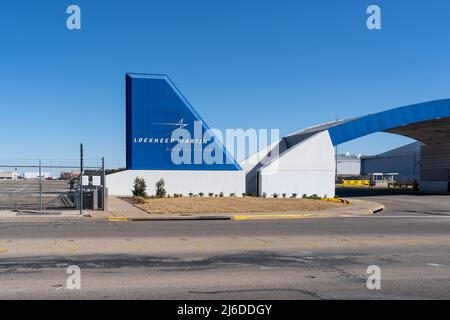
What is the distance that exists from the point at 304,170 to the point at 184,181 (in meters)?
8.64

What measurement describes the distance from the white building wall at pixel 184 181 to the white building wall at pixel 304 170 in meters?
2.39

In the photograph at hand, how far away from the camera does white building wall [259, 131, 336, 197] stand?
113 feet

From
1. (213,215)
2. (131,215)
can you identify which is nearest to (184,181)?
(213,215)

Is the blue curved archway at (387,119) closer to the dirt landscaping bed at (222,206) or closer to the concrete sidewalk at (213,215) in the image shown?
the dirt landscaping bed at (222,206)

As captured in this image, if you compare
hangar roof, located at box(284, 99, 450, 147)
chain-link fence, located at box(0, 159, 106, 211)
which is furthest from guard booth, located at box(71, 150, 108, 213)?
hangar roof, located at box(284, 99, 450, 147)

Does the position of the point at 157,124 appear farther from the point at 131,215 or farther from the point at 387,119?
the point at 387,119

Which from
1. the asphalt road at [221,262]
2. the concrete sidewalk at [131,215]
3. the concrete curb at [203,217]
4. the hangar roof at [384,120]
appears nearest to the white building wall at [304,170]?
the hangar roof at [384,120]

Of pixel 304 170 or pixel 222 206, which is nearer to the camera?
pixel 222 206

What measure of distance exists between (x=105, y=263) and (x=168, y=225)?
27.0 ft

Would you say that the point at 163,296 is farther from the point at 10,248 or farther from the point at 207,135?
the point at 207,135

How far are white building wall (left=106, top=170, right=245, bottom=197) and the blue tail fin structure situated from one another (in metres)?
0.51

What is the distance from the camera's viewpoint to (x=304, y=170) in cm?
3509

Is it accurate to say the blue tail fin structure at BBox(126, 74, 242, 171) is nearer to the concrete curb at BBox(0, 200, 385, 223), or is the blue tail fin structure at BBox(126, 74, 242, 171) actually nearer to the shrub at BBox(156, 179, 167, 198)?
the shrub at BBox(156, 179, 167, 198)
